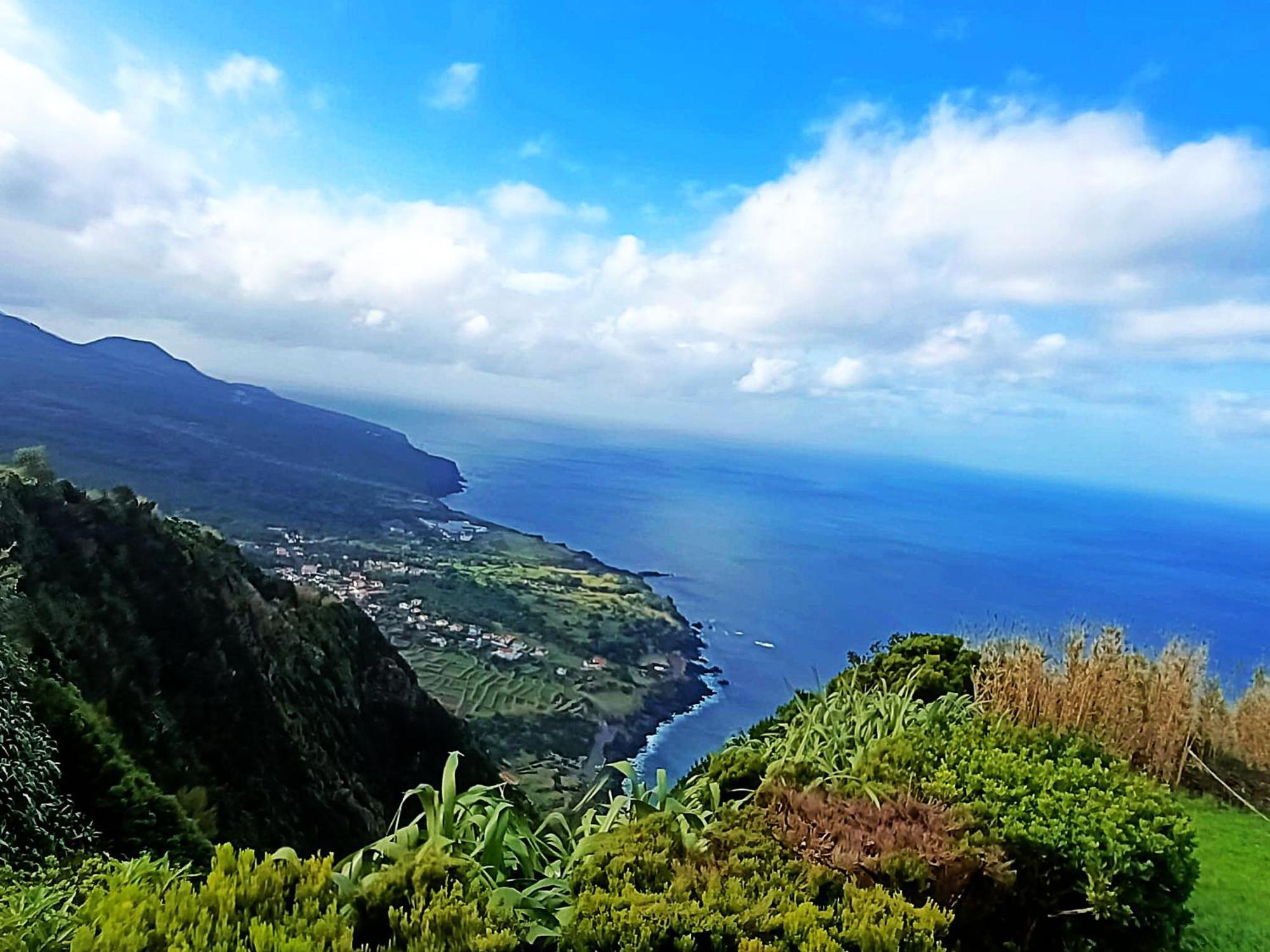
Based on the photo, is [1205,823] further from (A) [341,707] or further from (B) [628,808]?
(A) [341,707]

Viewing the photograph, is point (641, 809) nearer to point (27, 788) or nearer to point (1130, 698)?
point (27, 788)

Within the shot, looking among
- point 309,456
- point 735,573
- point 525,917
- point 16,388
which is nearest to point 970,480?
point 735,573

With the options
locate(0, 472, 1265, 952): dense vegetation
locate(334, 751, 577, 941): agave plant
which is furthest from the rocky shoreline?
locate(334, 751, 577, 941): agave plant

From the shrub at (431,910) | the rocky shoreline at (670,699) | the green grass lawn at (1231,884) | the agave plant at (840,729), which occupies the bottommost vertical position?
the rocky shoreline at (670,699)

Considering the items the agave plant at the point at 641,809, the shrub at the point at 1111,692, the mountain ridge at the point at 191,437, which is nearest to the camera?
the agave plant at the point at 641,809

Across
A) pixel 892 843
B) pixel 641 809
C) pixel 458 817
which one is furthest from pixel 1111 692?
pixel 458 817

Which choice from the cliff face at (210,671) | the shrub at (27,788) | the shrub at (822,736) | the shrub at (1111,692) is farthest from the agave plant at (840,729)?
the shrub at (27,788)

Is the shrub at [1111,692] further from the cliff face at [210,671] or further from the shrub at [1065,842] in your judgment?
the cliff face at [210,671]
